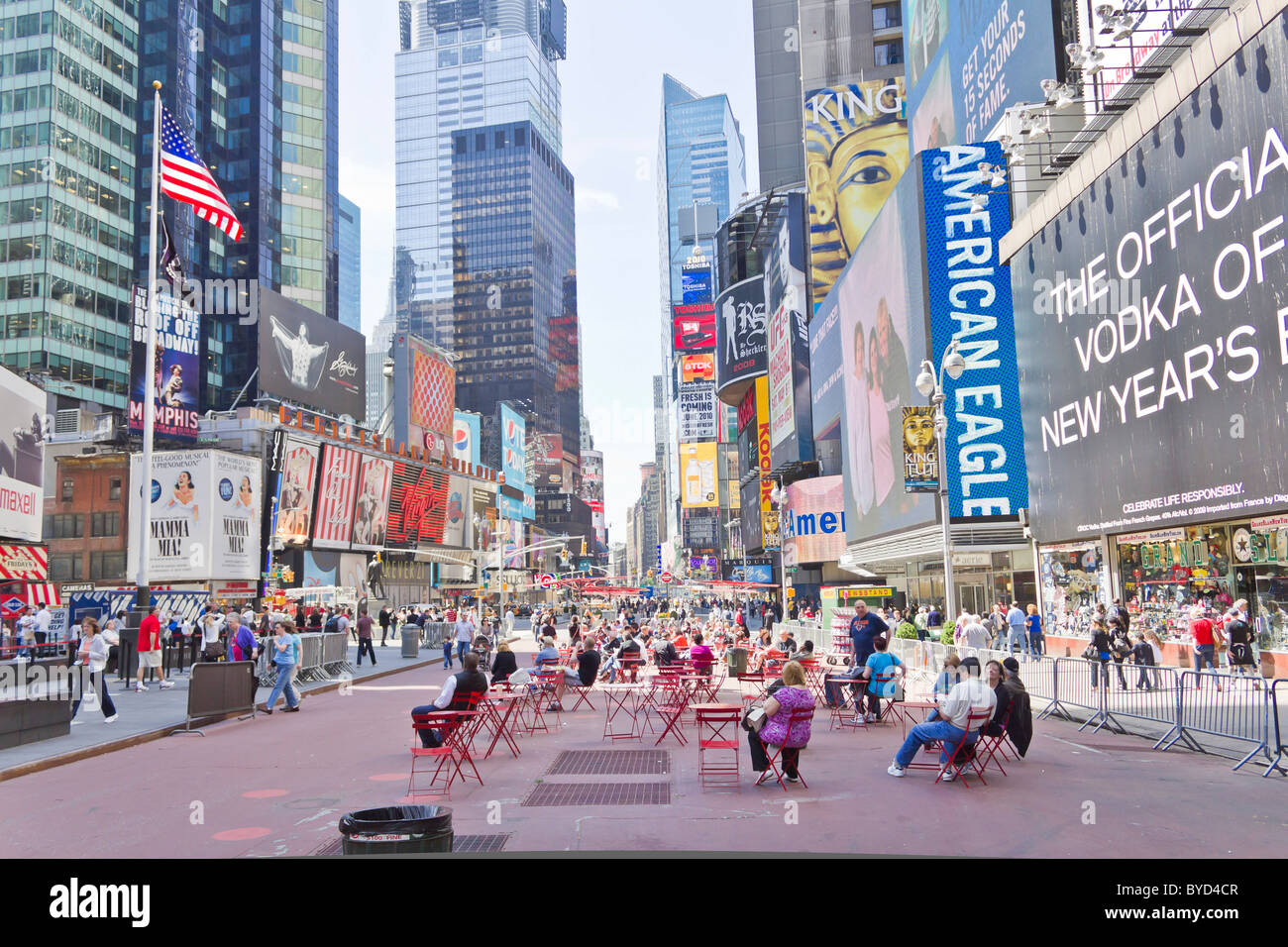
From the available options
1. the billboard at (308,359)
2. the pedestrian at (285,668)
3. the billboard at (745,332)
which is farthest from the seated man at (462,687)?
the billboard at (745,332)

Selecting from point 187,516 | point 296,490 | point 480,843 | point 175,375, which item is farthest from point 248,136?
point 480,843

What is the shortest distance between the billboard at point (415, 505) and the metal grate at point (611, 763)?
62260mm

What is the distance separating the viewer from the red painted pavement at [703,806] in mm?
7508

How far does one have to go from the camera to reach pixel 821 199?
6222 cm

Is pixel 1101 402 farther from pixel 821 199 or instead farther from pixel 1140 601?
pixel 821 199

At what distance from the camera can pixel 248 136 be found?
93.2 metres

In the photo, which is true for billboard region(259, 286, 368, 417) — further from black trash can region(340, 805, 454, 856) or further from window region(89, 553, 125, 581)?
black trash can region(340, 805, 454, 856)

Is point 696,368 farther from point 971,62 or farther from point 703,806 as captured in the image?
point 703,806

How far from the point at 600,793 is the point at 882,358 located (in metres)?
34.8

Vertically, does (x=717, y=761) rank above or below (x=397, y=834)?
below

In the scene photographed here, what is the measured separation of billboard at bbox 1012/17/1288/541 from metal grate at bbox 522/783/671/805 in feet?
45.5

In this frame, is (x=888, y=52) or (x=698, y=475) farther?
(x=698, y=475)
